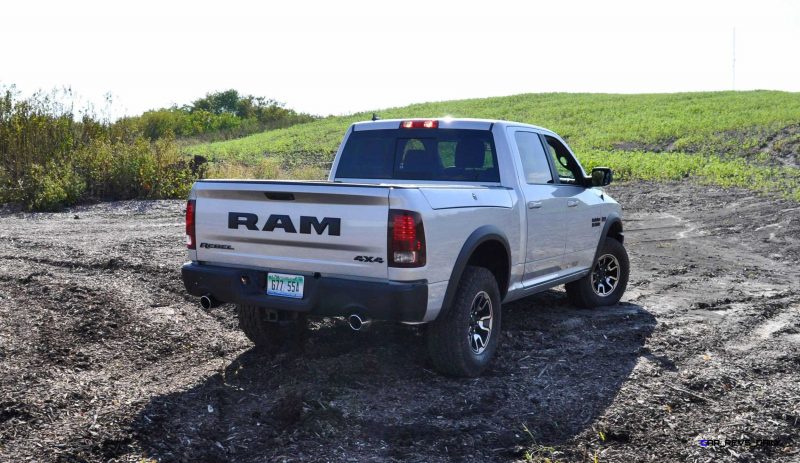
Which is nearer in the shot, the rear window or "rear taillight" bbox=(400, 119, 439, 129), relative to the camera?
the rear window

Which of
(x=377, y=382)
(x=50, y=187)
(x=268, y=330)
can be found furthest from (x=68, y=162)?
(x=377, y=382)

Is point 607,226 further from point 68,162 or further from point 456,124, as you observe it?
point 68,162

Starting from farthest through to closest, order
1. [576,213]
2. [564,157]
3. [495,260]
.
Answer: [564,157], [576,213], [495,260]

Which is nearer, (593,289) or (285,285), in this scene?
(285,285)

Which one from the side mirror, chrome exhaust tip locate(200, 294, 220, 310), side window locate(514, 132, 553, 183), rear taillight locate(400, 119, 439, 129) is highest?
rear taillight locate(400, 119, 439, 129)

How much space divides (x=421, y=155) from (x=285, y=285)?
2.00 meters

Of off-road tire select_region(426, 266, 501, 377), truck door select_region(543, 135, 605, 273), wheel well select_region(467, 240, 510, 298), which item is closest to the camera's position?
off-road tire select_region(426, 266, 501, 377)

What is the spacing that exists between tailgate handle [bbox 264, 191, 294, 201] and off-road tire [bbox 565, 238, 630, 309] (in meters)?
3.84

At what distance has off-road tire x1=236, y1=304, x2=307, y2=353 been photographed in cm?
631

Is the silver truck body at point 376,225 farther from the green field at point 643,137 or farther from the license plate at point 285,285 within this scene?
the green field at point 643,137

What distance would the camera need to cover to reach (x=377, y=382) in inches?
220

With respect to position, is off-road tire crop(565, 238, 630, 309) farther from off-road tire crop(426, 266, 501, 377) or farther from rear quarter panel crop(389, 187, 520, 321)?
off-road tire crop(426, 266, 501, 377)

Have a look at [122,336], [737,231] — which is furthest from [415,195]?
[737,231]

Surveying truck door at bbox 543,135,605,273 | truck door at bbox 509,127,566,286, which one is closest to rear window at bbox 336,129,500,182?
truck door at bbox 509,127,566,286
